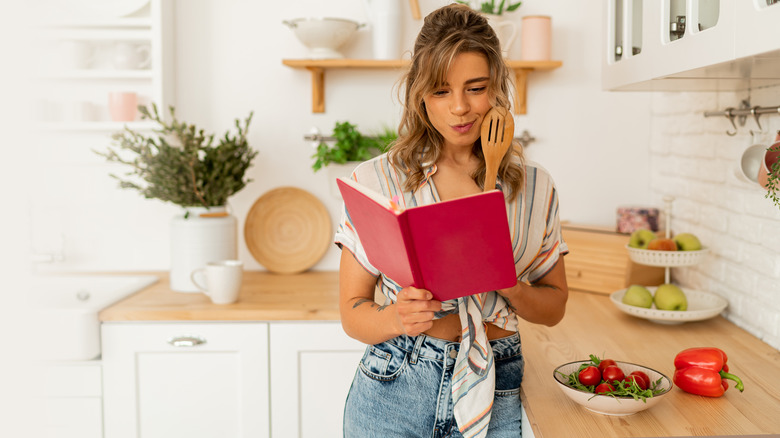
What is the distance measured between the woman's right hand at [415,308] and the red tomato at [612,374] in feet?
1.16

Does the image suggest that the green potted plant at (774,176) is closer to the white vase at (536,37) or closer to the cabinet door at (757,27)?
the cabinet door at (757,27)

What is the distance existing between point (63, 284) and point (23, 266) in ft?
0.45

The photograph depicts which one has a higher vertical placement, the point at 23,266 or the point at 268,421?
the point at 23,266

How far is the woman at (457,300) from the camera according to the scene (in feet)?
3.86

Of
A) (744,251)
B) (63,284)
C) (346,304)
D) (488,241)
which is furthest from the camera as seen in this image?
(63,284)

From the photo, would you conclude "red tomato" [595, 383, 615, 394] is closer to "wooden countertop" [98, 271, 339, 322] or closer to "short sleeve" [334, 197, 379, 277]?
"short sleeve" [334, 197, 379, 277]

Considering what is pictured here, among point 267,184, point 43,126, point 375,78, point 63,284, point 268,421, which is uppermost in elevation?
point 375,78

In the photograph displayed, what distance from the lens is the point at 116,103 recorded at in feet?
7.19

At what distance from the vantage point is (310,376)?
1.91 m

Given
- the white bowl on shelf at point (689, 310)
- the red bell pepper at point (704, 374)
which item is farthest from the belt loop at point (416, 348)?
the white bowl on shelf at point (689, 310)

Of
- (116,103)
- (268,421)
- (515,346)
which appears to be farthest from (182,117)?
(515,346)

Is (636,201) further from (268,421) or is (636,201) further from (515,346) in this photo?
(268,421)

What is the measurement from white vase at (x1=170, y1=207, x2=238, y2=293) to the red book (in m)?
1.15

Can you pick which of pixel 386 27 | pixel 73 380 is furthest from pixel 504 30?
pixel 73 380
